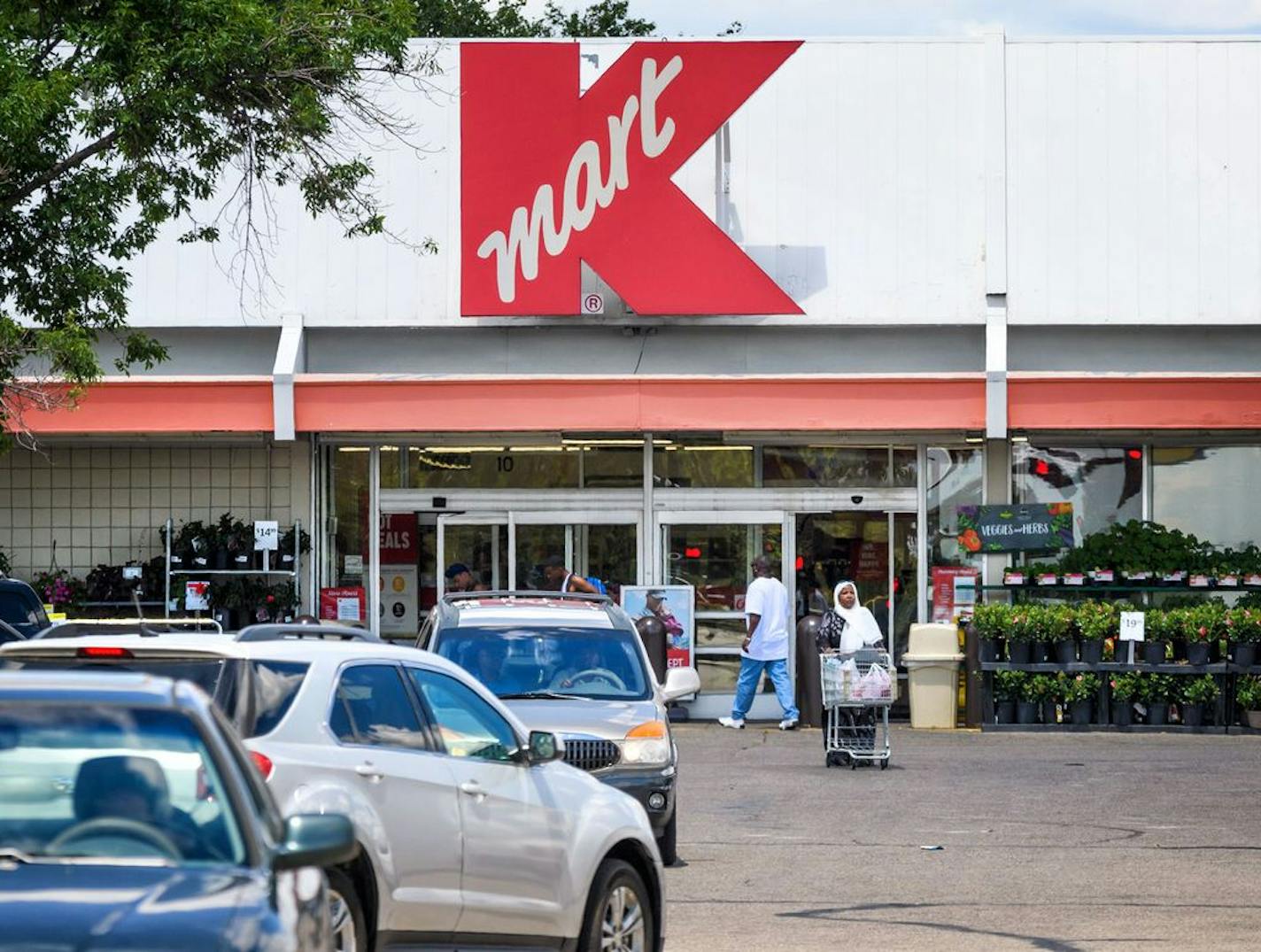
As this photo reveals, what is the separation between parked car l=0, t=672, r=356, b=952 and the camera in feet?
17.7

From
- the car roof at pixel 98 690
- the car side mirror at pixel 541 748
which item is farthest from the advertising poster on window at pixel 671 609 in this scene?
the car roof at pixel 98 690

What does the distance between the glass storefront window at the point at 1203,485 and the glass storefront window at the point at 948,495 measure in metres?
2.16

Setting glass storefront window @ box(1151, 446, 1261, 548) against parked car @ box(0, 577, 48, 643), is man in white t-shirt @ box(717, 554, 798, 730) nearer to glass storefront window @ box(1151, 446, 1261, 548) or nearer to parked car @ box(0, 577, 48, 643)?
glass storefront window @ box(1151, 446, 1261, 548)

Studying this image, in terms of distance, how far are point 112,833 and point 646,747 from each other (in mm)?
7572

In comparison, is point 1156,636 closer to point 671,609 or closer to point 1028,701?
point 1028,701

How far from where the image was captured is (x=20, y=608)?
1719cm

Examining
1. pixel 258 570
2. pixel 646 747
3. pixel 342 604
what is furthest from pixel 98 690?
pixel 342 604

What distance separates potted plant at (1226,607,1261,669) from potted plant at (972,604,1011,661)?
2426 mm

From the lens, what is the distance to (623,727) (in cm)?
1323

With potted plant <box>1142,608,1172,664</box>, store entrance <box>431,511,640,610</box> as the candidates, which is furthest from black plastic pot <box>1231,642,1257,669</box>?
store entrance <box>431,511,640,610</box>

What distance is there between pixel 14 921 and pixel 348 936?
2648 millimetres

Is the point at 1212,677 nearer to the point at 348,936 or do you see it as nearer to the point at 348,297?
the point at 348,297

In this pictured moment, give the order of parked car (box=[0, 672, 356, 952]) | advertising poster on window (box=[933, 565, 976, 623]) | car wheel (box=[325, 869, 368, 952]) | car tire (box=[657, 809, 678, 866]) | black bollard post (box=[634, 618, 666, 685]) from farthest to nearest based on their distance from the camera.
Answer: advertising poster on window (box=[933, 565, 976, 623]) → black bollard post (box=[634, 618, 666, 685]) → car tire (box=[657, 809, 678, 866]) → car wheel (box=[325, 869, 368, 952]) → parked car (box=[0, 672, 356, 952])

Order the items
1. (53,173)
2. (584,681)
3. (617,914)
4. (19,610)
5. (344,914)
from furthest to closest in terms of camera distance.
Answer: (19,610), (53,173), (584,681), (617,914), (344,914)
